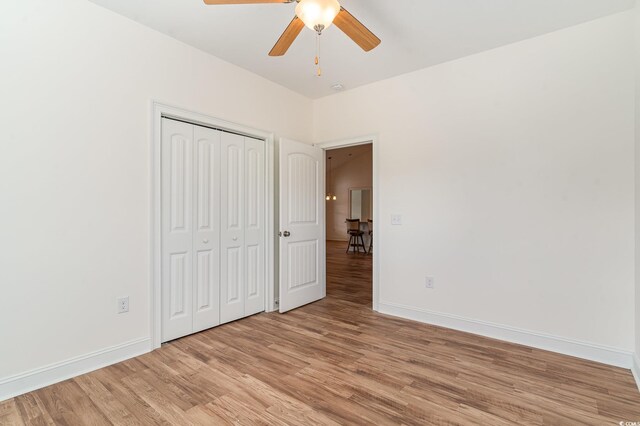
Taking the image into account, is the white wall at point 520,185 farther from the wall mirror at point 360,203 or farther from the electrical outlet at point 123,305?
the wall mirror at point 360,203

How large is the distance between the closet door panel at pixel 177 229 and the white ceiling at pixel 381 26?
33.3 inches

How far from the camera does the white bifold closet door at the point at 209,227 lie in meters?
2.72

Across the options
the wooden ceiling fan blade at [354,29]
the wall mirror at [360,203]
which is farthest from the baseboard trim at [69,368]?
the wall mirror at [360,203]

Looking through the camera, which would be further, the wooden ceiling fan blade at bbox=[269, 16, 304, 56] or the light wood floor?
the wooden ceiling fan blade at bbox=[269, 16, 304, 56]

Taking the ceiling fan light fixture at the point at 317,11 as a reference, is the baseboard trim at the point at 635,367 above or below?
below

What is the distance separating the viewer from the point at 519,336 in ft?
8.94

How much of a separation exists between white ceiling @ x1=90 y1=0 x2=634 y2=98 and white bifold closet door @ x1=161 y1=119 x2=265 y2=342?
0.83 metres

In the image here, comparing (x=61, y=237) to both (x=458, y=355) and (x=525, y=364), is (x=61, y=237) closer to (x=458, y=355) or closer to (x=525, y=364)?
(x=458, y=355)

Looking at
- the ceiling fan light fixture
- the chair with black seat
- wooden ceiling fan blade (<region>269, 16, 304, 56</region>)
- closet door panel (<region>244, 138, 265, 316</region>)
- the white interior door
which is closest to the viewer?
the ceiling fan light fixture

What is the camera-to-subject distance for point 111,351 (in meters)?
2.33

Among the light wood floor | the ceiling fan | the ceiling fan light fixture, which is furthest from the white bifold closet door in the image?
the ceiling fan light fixture

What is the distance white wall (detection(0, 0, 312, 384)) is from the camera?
1.94 meters

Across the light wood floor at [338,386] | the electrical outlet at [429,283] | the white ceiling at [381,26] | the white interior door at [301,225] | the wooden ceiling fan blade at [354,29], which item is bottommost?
the light wood floor at [338,386]

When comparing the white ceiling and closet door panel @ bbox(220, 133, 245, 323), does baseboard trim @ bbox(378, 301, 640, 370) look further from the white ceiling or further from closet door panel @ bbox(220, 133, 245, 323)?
the white ceiling
